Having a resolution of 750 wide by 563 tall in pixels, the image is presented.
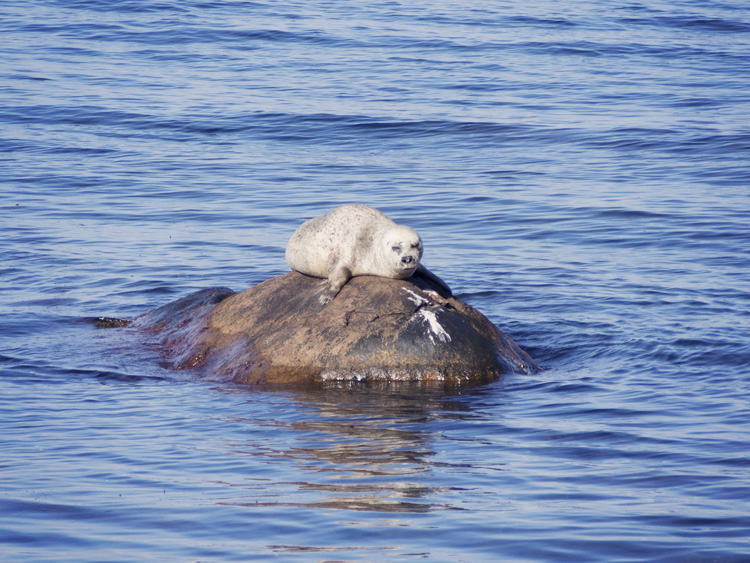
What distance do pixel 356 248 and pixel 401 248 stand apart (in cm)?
44

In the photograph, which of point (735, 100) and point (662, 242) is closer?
point (662, 242)

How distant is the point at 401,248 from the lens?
7254mm

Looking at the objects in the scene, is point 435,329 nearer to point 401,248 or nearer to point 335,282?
point 401,248

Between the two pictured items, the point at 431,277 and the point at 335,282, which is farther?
the point at 431,277

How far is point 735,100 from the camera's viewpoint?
19266 mm

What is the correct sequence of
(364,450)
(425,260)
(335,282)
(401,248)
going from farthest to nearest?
(425,260), (335,282), (401,248), (364,450)

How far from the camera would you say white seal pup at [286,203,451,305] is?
287 inches

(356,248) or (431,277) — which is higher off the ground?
(356,248)

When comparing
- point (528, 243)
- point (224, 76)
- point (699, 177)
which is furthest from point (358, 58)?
point (528, 243)

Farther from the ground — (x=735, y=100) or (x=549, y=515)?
(x=735, y=100)

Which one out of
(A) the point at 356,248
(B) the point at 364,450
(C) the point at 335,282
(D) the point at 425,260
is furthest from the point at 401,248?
(D) the point at 425,260

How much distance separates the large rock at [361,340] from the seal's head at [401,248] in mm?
226

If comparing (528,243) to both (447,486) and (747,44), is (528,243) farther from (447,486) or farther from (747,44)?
(747,44)

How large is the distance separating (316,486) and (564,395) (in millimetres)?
2619
